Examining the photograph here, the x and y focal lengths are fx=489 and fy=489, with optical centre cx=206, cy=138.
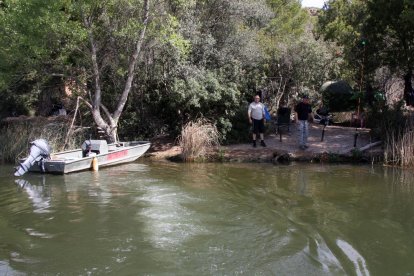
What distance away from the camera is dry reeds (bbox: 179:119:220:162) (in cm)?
1556

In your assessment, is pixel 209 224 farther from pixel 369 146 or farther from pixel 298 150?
pixel 369 146

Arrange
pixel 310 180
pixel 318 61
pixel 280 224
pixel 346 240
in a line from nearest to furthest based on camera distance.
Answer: pixel 346 240, pixel 280 224, pixel 310 180, pixel 318 61

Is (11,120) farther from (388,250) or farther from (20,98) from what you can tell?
(388,250)

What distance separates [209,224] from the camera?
8.27 metres

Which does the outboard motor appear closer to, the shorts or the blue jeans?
the shorts

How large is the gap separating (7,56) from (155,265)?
11.2m

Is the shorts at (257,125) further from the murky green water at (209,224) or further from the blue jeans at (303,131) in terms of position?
the murky green water at (209,224)

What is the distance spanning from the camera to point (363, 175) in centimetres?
1291

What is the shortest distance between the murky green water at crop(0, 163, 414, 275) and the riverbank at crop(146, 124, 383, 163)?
1.81 m

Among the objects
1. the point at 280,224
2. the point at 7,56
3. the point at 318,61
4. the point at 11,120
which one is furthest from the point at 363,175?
the point at 11,120

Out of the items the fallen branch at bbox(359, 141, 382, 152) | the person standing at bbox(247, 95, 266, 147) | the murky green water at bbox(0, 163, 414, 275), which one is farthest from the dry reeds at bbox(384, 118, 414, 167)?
the person standing at bbox(247, 95, 266, 147)

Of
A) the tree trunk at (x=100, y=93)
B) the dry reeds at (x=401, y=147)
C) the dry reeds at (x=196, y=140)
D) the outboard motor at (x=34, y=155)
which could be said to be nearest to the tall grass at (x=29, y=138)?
the tree trunk at (x=100, y=93)

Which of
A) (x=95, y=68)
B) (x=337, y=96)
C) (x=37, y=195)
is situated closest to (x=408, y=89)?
(x=337, y=96)

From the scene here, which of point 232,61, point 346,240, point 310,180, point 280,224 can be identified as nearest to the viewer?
point 346,240
